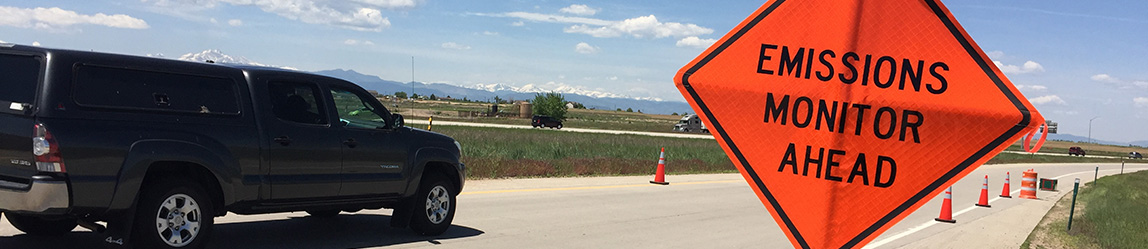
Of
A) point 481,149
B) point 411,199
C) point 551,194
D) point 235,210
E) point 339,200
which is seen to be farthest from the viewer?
point 481,149

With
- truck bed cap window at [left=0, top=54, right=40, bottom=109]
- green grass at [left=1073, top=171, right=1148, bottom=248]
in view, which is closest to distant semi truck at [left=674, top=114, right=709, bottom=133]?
green grass at [left=1073, top=171, right=1148, bottom=248]

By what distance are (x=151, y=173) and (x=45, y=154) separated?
868 mm

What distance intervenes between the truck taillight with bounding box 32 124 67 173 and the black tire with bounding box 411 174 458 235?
12.0 ft

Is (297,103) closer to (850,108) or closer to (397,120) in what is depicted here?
(397,120)

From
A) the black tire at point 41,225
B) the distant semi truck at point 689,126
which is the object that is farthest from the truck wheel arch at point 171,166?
the distant semi truck at point 689,126

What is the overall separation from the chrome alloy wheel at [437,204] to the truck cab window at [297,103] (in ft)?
5.12

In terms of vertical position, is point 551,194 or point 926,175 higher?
point 926,175

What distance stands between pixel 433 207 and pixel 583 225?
2.49 metres

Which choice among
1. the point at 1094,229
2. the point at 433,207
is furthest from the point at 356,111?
the point at 1094,229

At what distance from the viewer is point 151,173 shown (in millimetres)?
7172

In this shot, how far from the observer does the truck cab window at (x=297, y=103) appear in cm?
827

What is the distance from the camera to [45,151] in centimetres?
642

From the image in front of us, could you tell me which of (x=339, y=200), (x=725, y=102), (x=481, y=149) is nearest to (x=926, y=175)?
(x=725, y=102)

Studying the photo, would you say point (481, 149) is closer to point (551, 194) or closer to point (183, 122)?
point (551, 194)
